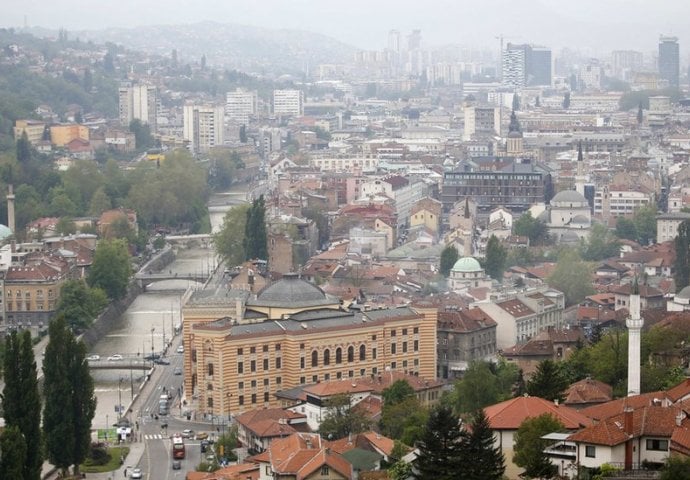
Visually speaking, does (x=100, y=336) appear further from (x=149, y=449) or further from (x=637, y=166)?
(x=637, y=166)

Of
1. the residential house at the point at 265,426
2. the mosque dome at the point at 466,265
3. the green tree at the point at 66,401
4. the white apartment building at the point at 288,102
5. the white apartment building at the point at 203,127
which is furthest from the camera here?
the white apartment building at the point at 288,102

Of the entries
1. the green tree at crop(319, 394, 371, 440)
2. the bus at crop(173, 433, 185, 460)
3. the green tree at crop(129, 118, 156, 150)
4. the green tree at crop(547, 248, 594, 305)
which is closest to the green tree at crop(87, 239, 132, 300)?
the green tree at crop(547, 248, 594, 305)

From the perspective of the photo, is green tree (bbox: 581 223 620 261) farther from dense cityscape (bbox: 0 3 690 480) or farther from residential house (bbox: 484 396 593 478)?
residential house (bbox: 484 396 593 478)

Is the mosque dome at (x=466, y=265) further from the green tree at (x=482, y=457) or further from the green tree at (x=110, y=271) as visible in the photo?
the green tree at (x=482, y=457)

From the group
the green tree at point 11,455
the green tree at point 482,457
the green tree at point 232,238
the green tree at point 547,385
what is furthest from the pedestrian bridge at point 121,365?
the green tree at point 482,457

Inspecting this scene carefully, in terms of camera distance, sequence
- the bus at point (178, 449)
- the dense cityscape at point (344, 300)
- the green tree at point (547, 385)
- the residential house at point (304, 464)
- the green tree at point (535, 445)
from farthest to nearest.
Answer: the bus at point (178, 449) < the green tree at point (547, 385) < the dense cityscape at point (344, 300) < the residential house at point (304, 464) < the green tree at point (535, 445)

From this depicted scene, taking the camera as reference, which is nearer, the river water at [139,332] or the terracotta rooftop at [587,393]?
the terracotta rooftop at [587,393]
